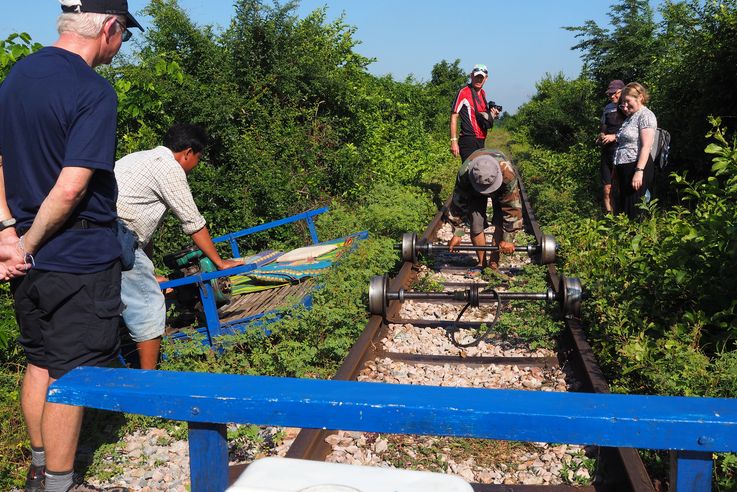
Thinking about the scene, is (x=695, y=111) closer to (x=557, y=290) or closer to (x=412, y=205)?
(x=412, y=205)

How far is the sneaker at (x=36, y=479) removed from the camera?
296 centimetres

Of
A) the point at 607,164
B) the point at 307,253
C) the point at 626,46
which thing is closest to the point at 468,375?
the point at 307,253

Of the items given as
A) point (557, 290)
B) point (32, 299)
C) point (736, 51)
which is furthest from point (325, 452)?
point (736, 51)

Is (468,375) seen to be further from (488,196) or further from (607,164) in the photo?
(607,164)

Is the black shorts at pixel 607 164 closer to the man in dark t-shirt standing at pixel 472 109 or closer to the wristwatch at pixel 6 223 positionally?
the man in dark t-shirt standing at pixel 472 109

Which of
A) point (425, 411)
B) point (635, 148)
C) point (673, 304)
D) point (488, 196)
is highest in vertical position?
point (635, 148)

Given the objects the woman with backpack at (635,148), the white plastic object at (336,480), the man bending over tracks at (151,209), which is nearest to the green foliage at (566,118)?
the woman with backpack at (635,148)

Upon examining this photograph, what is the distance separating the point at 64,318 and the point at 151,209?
5.98 feet

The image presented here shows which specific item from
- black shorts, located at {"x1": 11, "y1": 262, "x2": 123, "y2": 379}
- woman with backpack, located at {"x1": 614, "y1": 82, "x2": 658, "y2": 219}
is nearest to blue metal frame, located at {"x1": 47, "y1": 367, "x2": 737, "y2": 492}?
black shorts, located at {"x1": 11, "y1": 262, "x2": 123, "y2": 379}

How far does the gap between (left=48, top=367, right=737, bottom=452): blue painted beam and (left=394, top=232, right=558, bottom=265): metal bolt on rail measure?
17.9 feet

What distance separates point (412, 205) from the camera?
37.7 ft

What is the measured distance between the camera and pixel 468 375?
4.62m

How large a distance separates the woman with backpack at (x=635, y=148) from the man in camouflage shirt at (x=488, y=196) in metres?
1.43

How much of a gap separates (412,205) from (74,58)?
8998mm
